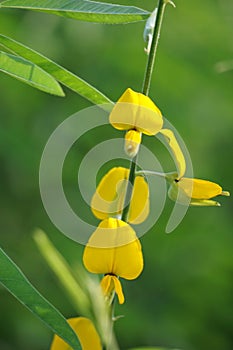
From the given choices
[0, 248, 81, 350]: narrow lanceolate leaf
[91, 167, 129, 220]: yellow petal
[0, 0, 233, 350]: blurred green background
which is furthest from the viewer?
[0, 0, 233, 350]: blurred green background

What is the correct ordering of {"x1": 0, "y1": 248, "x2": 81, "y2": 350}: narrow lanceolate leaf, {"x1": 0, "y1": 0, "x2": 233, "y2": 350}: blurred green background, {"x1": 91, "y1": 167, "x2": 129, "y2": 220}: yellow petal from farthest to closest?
{"x1": 0, "y1": 0, "x2": 233, "y2": 350}: blurred green background
{"x1": 91, "y1": 167, "x2": 129, "y2": 220}: yellow petal
{"x1": 0, "y1": 248, "x2": 81, "y2": 350}: narrow lanceolate leaf

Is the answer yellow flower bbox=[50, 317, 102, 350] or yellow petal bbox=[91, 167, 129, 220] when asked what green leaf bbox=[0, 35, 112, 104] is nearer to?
yellow petal bbox=[91, 167, 129, 220]

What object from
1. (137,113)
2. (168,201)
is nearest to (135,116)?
(137,113)

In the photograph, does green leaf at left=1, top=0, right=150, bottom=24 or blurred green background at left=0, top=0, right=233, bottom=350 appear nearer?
green leaf at left=1, top=0, right=150, bottom=24

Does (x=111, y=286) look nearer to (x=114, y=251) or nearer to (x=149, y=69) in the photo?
(x=114, y=251)

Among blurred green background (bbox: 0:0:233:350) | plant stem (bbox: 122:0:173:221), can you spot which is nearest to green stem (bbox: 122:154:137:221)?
plant stem (bbox: 122:0:173:221)

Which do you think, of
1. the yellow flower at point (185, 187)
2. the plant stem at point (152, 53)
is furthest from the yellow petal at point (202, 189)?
the plant stem at point (152, 53)

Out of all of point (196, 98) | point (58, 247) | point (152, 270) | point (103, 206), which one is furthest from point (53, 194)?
point (103, 206)
